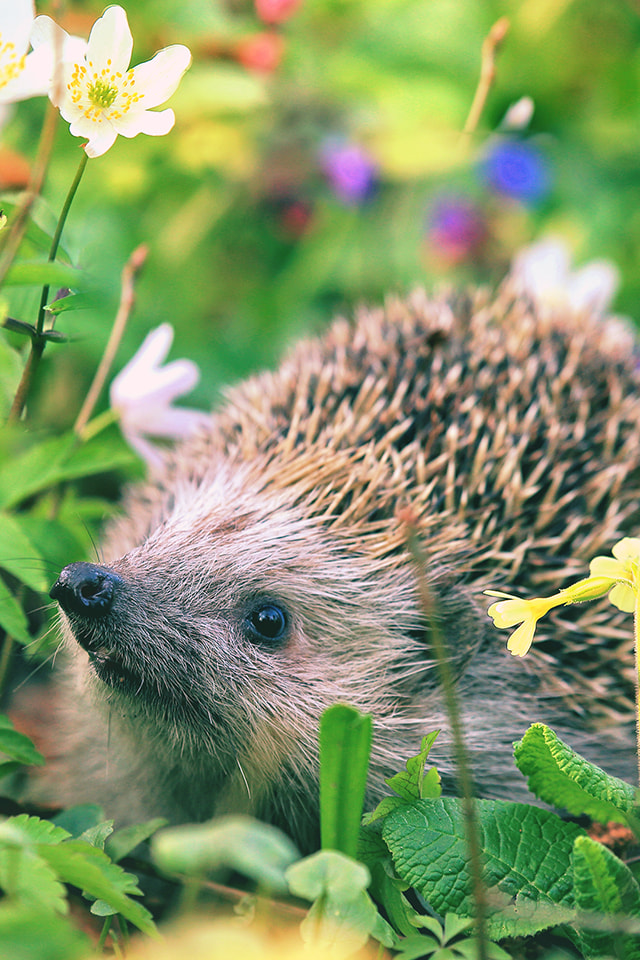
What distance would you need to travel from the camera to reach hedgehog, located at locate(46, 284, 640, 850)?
69.9 inches

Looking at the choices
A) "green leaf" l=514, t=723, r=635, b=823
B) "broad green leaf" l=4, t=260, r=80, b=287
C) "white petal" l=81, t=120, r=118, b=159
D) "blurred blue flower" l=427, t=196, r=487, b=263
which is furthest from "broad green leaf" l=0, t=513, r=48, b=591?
"blurred blue flower" l=427, t=196, r=487, b=263

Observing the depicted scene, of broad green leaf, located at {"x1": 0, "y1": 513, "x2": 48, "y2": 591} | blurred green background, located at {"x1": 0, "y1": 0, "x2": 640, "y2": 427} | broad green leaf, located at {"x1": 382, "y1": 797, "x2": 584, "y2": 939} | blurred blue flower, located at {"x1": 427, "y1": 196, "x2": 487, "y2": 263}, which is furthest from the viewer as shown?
blurred blue flower, located at {"x1": 427, "y1": 196, "x2": 487, "y2": 263}

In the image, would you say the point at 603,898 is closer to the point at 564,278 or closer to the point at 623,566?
the point at 623,566

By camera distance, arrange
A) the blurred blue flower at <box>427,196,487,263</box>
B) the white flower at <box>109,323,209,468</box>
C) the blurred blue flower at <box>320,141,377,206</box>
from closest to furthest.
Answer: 1. the white flower at <box>109,323,209,468</box>
2. the blurred blue flower at <box>320,141,377,206</box>
3. the blurred blue flower at <box>427,196,487,263</box>

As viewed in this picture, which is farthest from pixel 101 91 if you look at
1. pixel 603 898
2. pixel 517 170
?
pixel 517 170

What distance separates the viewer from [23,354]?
1793mm

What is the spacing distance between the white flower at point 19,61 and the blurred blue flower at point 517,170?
2883 mm

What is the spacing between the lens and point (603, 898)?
124 cm

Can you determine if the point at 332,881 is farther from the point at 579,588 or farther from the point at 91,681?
the point at 91,681

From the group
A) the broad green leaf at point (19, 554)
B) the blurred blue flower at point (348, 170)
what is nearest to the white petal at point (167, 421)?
the broad green leaf at point (19, 554)

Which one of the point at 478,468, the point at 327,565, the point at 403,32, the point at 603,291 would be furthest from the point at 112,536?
the point at 403,32

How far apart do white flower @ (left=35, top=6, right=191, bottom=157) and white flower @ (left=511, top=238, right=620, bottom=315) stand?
1.76 meters

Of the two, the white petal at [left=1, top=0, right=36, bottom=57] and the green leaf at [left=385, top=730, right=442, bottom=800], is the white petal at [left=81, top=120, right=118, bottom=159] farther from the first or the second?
the green leaf at [left=385, top=730, right=442, bottom=800]

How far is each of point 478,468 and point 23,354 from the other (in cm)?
98
